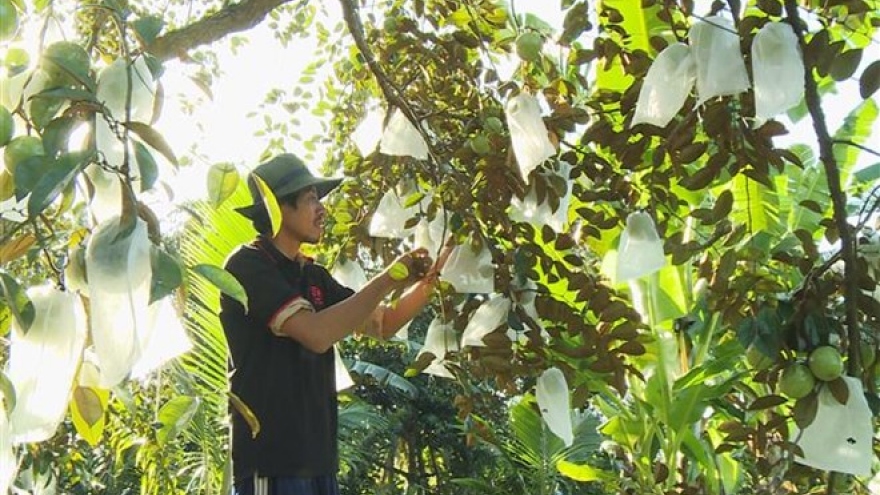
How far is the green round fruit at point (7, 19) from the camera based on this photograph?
0.58m

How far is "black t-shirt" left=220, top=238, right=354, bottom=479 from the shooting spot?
1.58 meters

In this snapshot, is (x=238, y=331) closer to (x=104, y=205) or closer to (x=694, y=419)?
(x=104, y=205)

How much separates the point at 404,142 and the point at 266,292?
43 centimetres

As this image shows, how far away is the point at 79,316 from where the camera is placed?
2.04 feet

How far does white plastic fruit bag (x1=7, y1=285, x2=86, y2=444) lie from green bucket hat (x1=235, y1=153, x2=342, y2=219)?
1057 mm

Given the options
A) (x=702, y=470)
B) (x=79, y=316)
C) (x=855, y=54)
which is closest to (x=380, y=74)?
(x=855, y=54)

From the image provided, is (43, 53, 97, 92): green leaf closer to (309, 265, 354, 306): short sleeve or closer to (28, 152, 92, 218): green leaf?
(28, 152, 92, 218): green leaf

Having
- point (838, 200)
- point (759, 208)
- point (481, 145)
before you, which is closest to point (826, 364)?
point (838, 200)

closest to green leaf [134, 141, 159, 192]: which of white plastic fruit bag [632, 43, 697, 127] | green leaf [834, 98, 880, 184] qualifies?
white plastic fruit bag [632, 43, 697, 127]

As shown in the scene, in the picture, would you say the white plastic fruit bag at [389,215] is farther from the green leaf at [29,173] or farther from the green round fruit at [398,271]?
the green leaf at [29,173]

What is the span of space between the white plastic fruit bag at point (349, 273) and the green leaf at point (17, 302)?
1.01 meters

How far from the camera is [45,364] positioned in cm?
61

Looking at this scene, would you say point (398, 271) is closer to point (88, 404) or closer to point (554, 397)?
point (554, 397)

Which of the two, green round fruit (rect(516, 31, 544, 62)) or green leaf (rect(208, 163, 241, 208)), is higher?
green round fruit (rect(516, 31, 544, 62))
